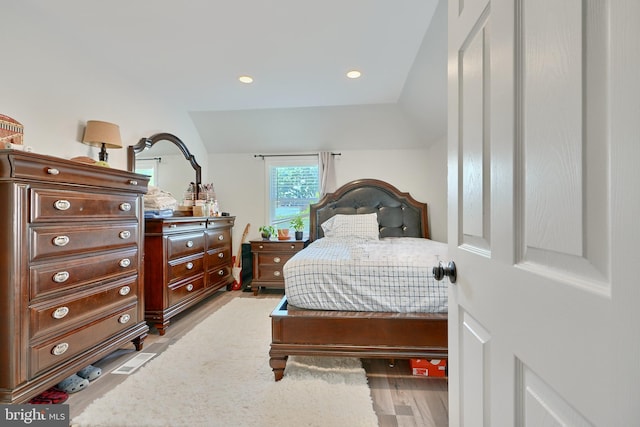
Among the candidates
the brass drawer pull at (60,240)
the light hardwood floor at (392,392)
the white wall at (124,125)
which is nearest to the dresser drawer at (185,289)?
the light hardwood floor at (392,392)

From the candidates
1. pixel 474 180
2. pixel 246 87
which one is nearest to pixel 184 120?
pixel 246 87

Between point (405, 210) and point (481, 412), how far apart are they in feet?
11.5

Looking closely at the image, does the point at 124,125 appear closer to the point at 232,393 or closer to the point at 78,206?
the point at 78,206

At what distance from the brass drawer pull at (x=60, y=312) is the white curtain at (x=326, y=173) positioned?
10.2 feet

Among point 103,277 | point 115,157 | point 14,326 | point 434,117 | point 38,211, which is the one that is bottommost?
point 14,326

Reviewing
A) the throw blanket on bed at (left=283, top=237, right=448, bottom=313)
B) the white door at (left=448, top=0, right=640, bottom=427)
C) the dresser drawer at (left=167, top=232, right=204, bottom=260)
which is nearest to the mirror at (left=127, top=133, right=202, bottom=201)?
the dresser drawer at (left=167, top=232, right=204, bottom=260)

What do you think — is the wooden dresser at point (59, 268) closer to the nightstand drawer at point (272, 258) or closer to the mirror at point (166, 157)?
the mirror at point (166, 157)

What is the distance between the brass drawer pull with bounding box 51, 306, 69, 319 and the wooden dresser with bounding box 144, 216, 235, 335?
97cm

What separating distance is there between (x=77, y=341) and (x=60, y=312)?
231 millimetres

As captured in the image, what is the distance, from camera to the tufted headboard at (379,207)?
13.2 ft

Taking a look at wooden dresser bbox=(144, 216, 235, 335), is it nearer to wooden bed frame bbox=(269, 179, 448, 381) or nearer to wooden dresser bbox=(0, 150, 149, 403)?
wooden dresser bbox=(0, 150, 149, 403)

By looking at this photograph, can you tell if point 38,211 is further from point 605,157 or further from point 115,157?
point 605,157

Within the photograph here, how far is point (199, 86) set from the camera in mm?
3197

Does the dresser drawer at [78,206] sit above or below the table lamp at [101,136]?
below
